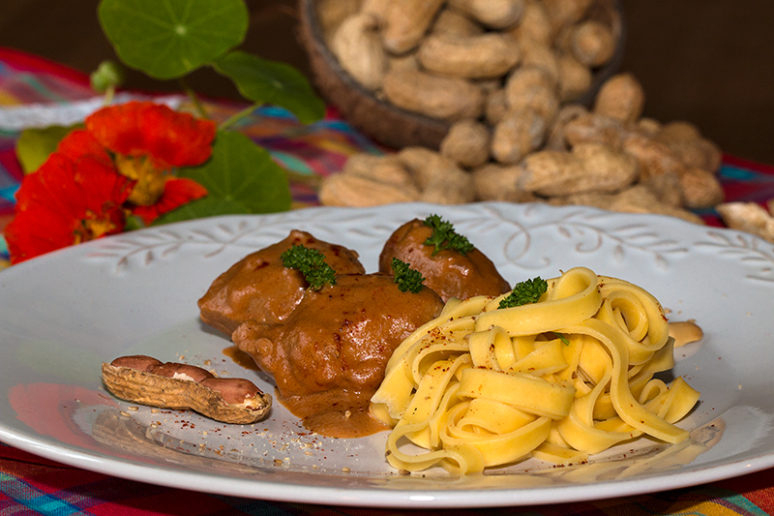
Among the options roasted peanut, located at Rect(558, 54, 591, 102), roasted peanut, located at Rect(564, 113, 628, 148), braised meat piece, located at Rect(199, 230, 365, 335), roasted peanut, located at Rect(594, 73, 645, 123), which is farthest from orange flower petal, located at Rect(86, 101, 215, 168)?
roasted peanut, located at Rect(594, 73, 645, 123)

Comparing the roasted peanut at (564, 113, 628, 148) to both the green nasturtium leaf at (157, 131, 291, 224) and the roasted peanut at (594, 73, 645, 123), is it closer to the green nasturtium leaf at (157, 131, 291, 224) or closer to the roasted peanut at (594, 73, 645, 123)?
the roasted peanut at (594, 73, 645, 123)

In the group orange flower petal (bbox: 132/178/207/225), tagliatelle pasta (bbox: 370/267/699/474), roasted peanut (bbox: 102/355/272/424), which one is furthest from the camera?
orange flower petal (bbox: 132/178/207/225)

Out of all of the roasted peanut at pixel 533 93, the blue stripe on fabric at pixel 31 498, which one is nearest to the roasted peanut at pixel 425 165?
the roasted peanut at pixel 533 93

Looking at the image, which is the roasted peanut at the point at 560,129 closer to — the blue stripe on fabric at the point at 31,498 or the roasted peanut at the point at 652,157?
the roasted peanut at the point at 652,157

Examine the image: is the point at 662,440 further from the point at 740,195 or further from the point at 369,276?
the point at 740,195

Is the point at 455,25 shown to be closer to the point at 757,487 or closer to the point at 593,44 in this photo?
the point at 593,44

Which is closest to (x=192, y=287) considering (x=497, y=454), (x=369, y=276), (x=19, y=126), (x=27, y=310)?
(x=27, y=310)

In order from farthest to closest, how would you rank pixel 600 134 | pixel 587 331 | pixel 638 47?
pixel 638 47 < pixel 600 134 < pixel 587 331

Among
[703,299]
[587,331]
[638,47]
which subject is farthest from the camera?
[638,47]
